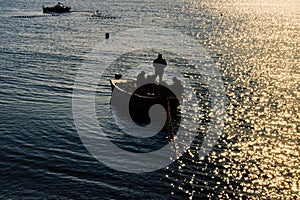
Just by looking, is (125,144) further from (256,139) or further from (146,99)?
(256,139)

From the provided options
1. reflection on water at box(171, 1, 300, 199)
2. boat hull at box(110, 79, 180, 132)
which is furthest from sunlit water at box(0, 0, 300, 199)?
boat hull at box(110, 79, 180, 132)

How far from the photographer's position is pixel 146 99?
114 ft

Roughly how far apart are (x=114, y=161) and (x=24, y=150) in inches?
293

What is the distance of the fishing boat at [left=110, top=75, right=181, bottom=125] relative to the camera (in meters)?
34.6

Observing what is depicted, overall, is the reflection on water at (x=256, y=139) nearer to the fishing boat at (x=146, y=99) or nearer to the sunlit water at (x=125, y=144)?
the sunlit water at (x=125, y=144)

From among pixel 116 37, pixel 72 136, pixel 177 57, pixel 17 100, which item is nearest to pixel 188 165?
pixel 72 136

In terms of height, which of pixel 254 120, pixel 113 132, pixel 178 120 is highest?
pixel 254 120

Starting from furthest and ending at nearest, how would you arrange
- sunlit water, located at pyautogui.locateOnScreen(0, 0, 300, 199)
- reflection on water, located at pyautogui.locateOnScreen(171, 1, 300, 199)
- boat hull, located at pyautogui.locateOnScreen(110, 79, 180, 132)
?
boat hull, located at pyautogui.locateOnScreen(110, 79, 180, 132)
reflection on water, located at pyautogui.locateOnScreen(171, 1, 300, 199)
sunlit water, located at pyautogui.locateOnScreen(0, 0, 300, 199)

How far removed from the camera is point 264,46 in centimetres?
8475

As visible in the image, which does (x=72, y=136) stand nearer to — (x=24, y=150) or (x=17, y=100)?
(x=24, y=150)

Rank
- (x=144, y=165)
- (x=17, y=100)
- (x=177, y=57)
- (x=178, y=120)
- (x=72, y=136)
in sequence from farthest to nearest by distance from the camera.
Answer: (x=177, y=57) → (x=17, y=100) → (x=178, y=120) → (x=72, y=136) → (x=144, y=165)

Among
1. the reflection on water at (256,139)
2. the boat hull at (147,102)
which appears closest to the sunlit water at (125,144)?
the reflection on water at (256,139)

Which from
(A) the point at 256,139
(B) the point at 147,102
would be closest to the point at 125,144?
(B) the point at 147,102

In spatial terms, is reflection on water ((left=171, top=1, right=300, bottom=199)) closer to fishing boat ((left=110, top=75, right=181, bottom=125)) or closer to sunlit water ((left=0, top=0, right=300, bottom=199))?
sunlit water ((left=0, top=0, right=300, bottom=199))
